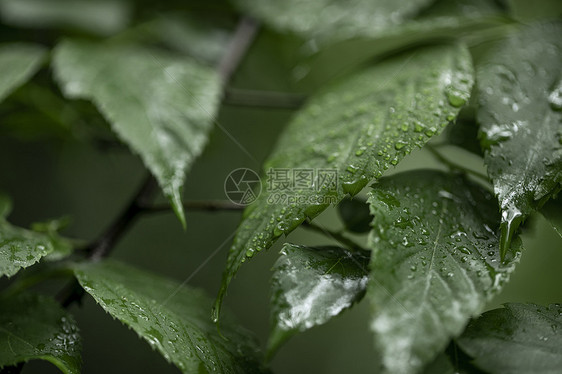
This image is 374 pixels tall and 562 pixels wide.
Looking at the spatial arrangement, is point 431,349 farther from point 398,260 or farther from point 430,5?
point 430,5

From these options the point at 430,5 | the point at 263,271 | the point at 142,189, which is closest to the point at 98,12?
the point at 142,189

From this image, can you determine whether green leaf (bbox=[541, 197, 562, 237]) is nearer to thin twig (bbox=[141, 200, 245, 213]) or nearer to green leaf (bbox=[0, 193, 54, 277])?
thin twig (bbox=[141, 200, 245, 213])

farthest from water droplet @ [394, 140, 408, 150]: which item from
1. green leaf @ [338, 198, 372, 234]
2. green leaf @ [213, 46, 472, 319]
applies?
green leaf @ [338, 198, 372, 234]

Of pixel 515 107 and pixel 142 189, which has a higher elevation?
pixel 515 107

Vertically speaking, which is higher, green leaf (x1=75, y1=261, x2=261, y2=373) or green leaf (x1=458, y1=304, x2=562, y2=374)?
green leaf (x1=458, y1=304, x2=562, y2=374)

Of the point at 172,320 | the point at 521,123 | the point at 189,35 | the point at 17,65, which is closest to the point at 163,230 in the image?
the point at 189,35

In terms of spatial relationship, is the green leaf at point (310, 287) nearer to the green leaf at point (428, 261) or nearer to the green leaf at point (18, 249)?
the green leaf at point (428, 261)

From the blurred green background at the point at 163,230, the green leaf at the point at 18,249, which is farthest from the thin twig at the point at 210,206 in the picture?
the blurred green background at the point at 163,230
